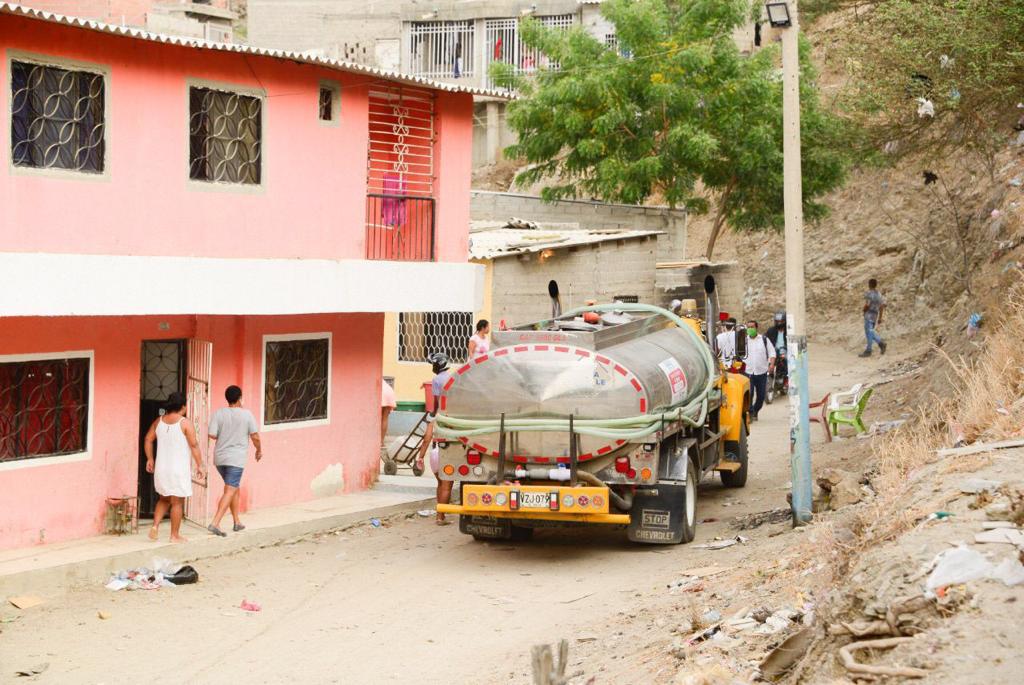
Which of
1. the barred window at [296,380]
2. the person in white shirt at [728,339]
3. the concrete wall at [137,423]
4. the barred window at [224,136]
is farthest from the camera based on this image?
the person in white shirt at [728,339]

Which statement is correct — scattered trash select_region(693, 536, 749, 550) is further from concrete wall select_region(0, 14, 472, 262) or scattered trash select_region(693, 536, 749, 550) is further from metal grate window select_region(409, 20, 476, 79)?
metal grate window select_region(409, 20, 476, 79)

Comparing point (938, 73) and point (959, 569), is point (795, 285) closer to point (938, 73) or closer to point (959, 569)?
point (938, 73)

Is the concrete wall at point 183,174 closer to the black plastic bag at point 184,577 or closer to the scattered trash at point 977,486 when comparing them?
the black plastic bag at point 184,577

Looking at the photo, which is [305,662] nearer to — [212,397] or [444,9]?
[212,397]

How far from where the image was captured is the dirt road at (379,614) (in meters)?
9.53

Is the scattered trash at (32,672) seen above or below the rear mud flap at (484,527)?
below

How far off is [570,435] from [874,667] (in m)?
6.00

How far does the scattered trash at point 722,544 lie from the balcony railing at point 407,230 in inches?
223

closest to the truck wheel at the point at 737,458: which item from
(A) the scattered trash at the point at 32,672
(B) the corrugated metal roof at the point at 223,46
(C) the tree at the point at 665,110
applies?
(B) the corrugated metal roof at the point at 223,46

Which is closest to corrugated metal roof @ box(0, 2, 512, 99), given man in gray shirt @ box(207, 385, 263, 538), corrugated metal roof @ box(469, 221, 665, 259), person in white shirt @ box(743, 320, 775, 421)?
man in gray shirt @ box(207, 385, 263, 538)

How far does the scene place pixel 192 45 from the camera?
12.9 m

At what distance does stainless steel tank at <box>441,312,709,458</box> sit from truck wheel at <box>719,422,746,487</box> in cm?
353

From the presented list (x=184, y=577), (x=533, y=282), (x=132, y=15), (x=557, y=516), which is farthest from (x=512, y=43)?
(x=184, y=577)

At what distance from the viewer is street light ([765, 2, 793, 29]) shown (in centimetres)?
1268
